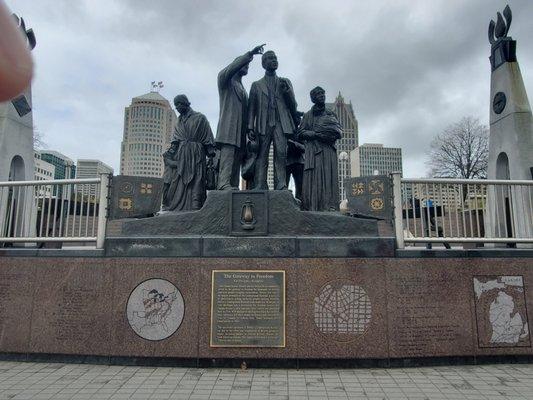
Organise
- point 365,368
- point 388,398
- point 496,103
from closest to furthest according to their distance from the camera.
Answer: point 388,398, point 365,368, point 496,103

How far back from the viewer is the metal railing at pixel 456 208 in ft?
21.7

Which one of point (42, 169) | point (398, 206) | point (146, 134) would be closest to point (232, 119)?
point (398, 206)

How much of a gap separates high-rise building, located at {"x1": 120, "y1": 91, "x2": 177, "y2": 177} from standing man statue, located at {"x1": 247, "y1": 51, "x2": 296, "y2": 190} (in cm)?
3444

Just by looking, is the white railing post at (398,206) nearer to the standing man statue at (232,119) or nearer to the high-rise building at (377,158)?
the standing man statue at (232,119)

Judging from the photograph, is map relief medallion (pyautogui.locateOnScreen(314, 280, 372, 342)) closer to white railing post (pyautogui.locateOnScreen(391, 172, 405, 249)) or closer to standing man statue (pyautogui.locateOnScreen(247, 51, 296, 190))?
white railing post (pyautogui.locateOnScreen(391, 172, 405, 249))

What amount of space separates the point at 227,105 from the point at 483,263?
16.6 ft

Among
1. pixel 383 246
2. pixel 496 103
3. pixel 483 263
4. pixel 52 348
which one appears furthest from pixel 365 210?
pixel 496 103

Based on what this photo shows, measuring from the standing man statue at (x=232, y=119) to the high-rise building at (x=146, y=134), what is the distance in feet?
112

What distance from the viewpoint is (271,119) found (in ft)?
24.5

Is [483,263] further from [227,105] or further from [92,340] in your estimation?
[92,340]

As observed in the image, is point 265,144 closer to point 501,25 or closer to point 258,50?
point 258,50

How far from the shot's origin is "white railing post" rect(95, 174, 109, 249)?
6.48 m

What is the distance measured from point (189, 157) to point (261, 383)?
14.5ft

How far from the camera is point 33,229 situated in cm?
708
